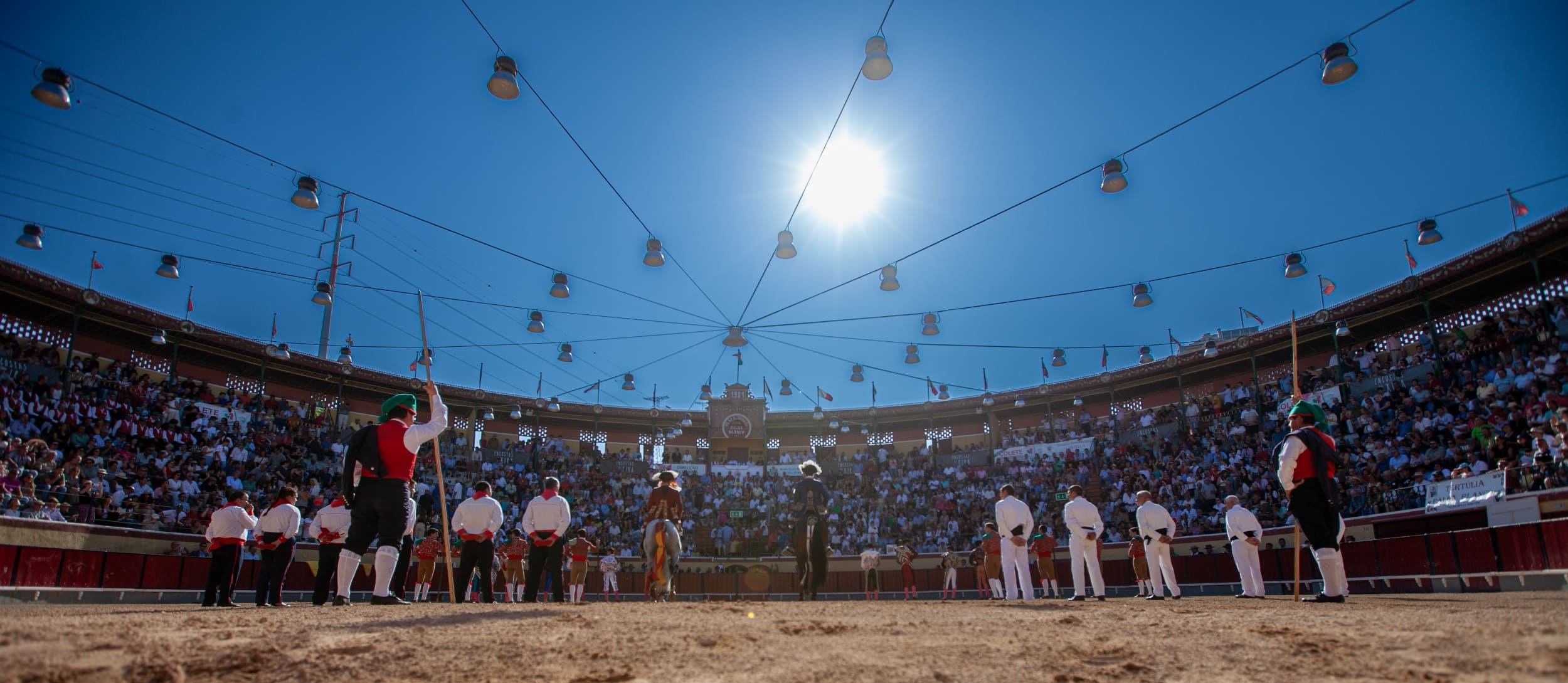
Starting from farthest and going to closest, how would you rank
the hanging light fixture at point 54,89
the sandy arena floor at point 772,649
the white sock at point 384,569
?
the hanging light fixture at point 54,89, the white sock at point 384,569, the sandy arena floor at point 772,649

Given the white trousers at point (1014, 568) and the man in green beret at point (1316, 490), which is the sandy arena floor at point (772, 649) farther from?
the white trousers at point (1014, 568)

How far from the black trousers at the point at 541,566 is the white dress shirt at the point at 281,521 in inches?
83.8

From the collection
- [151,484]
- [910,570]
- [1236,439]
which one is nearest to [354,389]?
[151,484]

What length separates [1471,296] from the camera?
69.0ft

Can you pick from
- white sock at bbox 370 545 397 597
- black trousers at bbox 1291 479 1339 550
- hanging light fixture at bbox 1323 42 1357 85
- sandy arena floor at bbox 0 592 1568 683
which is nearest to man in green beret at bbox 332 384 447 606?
white sock at bbox 370 545 397 597

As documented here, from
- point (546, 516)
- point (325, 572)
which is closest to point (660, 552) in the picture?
point (546, 516)

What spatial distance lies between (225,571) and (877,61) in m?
10.6

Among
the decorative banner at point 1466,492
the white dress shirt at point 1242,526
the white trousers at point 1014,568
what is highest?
the decorative banner at point 1466,492

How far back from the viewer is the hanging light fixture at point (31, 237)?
15.7 meters

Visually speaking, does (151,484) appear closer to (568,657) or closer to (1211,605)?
(568,657)

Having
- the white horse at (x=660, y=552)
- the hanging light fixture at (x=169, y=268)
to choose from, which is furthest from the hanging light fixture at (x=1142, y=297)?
the hanging light fixture at (x=169, y=268)

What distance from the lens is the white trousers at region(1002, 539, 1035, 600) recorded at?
12.1 meters

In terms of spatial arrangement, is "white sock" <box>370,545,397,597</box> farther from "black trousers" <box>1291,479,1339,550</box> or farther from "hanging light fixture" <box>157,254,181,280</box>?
"hanging light fixture" <box>157,254,181,280</box>

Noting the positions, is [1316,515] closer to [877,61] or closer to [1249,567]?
[1249,567]
